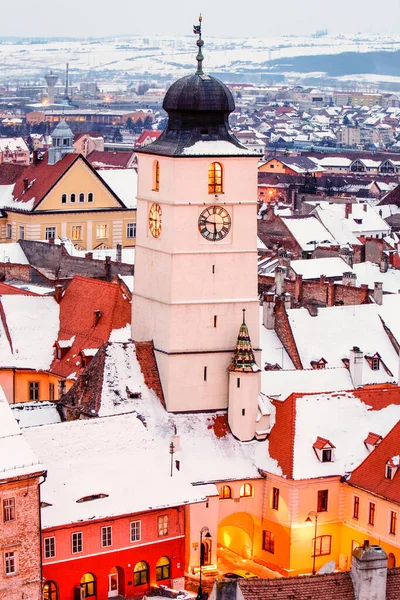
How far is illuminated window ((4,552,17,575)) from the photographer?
56.9 m

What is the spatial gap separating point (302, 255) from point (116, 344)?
64145 millimetres

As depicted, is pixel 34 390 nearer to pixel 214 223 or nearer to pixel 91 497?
pixel 214 223

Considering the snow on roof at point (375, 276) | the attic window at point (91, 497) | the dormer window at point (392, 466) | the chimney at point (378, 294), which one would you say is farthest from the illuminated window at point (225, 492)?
the snow on roof at point (375, 276)

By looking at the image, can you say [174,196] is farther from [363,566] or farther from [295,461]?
[363,566]

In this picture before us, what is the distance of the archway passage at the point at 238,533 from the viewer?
68500mm

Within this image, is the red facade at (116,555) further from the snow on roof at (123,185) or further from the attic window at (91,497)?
the snow on roof at (123,185)

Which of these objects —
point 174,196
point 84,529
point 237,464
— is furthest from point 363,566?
point 174,196

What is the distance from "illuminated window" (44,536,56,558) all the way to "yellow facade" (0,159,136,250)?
65.6 m

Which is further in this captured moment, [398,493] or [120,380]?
[120,380]

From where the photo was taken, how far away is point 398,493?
64312mm

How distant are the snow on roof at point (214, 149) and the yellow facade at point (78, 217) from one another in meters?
55.3

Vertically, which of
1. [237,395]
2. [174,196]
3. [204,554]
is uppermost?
[174,196]

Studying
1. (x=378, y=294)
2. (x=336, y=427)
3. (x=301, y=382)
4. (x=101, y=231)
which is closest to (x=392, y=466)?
(x=336, y=427)

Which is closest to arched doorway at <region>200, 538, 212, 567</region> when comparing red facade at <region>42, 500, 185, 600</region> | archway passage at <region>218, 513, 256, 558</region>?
red facade at <region>42, 500, 185, 600</region>
